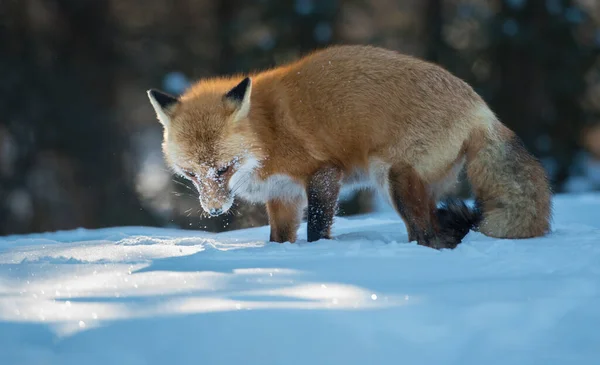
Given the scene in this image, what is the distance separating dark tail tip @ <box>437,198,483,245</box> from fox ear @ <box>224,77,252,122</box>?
63.5 inches

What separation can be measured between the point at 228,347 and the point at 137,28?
13397 millimetres

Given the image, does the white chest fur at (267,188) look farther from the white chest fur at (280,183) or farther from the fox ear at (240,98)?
the fox ear at (240,98)

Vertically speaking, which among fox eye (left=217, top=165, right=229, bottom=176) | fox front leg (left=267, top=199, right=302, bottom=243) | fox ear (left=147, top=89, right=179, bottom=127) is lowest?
fox front leg (left=267, top=199, right=302, bottom=243)

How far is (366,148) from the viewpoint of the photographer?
496cm

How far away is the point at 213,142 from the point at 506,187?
205 cm

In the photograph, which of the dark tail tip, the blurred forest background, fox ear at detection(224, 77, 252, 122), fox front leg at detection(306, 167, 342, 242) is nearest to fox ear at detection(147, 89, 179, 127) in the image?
fox ear at detection(224, 77, 252, 122)

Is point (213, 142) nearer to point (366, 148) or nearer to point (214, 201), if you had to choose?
point (214, 201)

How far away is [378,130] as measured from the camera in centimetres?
491

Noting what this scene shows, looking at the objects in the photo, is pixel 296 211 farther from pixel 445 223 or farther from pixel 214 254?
pixel 214 254

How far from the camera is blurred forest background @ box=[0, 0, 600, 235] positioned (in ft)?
43.7

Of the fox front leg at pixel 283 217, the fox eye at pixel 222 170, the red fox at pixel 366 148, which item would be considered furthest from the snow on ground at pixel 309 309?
the fox front leg at pixel 283 217

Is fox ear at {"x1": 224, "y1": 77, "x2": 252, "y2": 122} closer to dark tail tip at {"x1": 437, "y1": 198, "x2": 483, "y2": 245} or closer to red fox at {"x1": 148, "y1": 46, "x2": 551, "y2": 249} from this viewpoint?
red fox at {"x1": 148, "y1": 46, "x2": 551, "y2": 249}

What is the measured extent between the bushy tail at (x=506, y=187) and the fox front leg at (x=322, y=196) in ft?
3.17

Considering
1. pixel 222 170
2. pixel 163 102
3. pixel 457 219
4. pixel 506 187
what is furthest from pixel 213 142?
pixel 506 187
